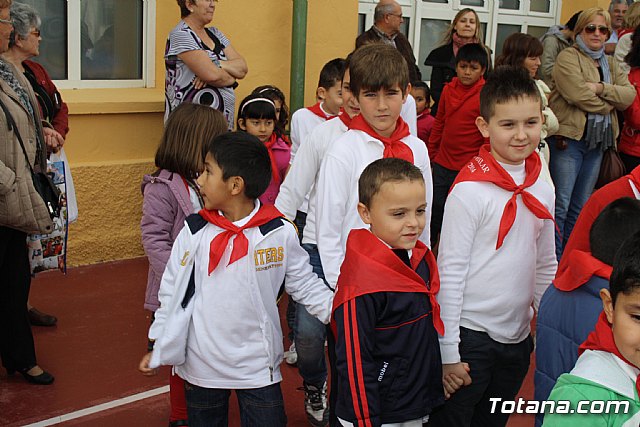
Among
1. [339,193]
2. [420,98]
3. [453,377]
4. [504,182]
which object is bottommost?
[453,377]

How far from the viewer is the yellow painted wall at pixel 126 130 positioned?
20.6 feet

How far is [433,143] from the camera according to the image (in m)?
6.82

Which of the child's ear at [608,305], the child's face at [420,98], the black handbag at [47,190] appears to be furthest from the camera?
the child's face at [420,98]

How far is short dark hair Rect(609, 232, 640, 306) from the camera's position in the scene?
2.05 m

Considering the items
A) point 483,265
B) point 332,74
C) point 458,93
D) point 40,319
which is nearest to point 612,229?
point 483,265

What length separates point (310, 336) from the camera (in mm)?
3863

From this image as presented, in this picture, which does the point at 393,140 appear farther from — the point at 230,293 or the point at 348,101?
the point at 230,293

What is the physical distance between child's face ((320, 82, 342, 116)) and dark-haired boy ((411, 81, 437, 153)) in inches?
78.0

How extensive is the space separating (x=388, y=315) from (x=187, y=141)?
1.59m

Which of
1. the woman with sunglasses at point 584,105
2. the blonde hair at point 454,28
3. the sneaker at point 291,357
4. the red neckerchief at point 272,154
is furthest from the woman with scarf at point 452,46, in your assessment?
the sneaker at point 291,357

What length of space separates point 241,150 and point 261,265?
436 millimetres

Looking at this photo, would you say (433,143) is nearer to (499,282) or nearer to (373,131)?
(373,131)

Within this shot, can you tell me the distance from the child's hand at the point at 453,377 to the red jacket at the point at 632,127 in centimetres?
489

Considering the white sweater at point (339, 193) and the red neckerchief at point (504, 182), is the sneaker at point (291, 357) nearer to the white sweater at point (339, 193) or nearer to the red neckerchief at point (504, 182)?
the white sweater at point (339, 193)
